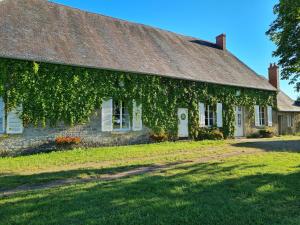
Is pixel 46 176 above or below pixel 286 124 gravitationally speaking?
below

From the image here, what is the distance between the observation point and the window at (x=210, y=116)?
17.1m

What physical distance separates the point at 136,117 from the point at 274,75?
14236mm

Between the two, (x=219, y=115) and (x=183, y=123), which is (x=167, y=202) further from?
(x=219, y=115)

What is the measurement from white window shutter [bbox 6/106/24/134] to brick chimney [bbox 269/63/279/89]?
19233 mm

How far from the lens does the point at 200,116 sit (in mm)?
16484

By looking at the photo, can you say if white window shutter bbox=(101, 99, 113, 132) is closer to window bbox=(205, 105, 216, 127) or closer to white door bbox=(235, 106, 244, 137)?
window bbox=(205, 105, 216, 127)

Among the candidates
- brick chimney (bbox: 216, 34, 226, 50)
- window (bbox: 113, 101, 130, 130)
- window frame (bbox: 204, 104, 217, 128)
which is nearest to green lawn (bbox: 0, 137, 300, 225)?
window (bbox: 113, 101, 130, 130)

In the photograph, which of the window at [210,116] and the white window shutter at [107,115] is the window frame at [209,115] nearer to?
the window at [210,116]

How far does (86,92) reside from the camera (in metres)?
12.2

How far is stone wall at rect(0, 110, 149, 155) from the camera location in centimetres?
1078

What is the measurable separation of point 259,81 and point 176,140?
934cm

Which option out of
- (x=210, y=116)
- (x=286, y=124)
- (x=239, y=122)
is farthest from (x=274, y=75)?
(x=210, y=116)

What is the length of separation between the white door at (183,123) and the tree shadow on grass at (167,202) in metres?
9.27

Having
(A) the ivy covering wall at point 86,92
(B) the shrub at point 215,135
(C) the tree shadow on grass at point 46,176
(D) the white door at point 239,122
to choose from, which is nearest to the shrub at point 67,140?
(A) the ivy covering wall at point 86,92
